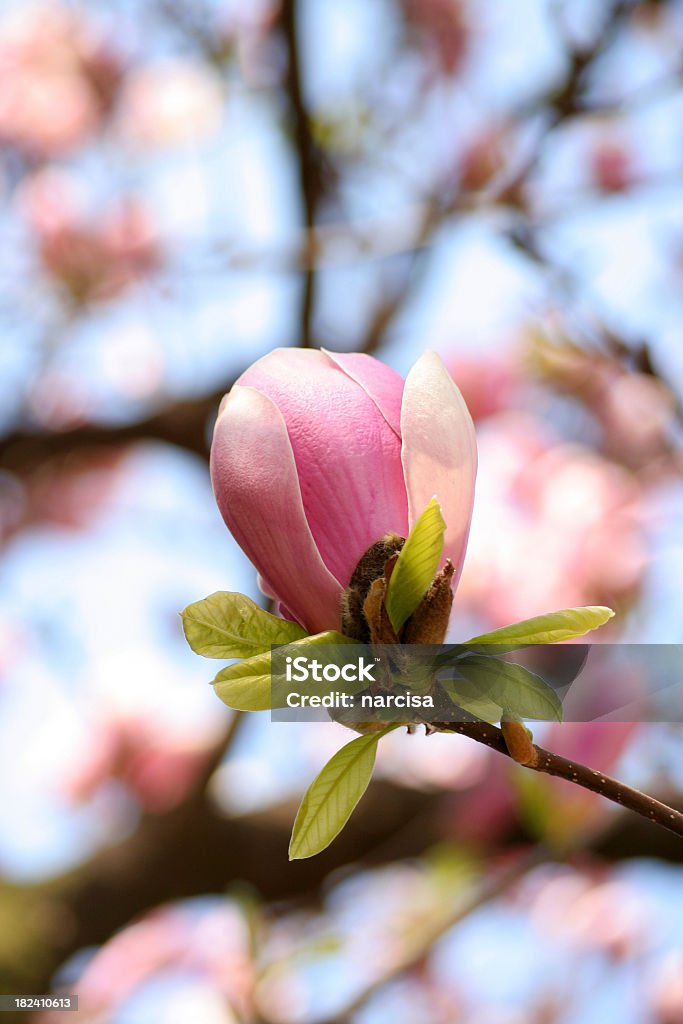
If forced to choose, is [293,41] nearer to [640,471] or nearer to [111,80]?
[640,471]

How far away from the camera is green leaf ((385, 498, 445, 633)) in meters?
0.33

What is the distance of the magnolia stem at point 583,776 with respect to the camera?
30 centimetres

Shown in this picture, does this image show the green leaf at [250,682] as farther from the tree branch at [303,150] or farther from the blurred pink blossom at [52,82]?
the blurred pink blossom at [52,82]

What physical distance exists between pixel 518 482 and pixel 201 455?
0.66 metres

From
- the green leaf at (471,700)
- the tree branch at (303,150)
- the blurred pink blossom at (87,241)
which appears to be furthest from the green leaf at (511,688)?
the blurred pink blossom at (87,241)

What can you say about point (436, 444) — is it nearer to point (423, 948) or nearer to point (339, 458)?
point (339, 458)

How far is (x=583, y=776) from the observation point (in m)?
0.30

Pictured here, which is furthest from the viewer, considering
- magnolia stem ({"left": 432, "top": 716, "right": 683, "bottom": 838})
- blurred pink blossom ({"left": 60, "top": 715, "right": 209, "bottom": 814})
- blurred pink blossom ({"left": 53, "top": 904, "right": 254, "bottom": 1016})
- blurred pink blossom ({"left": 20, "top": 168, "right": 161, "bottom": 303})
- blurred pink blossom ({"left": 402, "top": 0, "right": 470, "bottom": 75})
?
blurred pink blossom ({"left": 402, "top": 0, "right": 470, "bottom": 75})

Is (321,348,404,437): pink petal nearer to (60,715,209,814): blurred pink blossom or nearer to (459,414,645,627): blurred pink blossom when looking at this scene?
(459,414,645,627): blurred pink blossom

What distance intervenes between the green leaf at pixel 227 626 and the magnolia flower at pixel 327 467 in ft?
0.05

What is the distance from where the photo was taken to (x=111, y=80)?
3.14 meters

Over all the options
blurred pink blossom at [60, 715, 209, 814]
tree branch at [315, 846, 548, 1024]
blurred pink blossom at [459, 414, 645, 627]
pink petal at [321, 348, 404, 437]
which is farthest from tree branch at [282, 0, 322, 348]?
pink petal at [321, 348, 404, 437]

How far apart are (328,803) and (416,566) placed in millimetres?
87

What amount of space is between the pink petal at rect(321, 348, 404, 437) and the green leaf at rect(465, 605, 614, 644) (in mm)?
82
